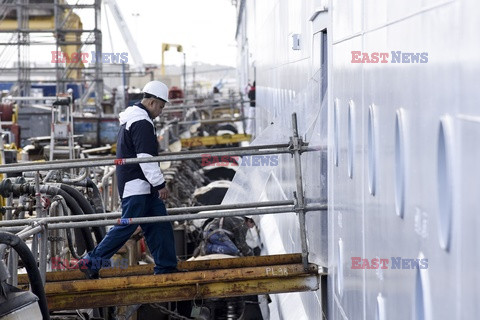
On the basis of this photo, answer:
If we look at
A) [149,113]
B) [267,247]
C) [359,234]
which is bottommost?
[267,247]

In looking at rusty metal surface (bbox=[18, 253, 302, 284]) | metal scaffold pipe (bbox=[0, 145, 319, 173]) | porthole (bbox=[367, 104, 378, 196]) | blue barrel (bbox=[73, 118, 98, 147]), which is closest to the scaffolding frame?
blue barrel (bbox=[73, 118, 98, 147])

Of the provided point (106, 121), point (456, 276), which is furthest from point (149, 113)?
point (106, 121)

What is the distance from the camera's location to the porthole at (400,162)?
4105mm

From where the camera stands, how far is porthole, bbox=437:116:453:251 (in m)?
3.18

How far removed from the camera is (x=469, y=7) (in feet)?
9.44

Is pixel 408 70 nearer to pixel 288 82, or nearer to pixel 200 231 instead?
pixel 288 82

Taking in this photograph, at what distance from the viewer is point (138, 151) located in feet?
28.7

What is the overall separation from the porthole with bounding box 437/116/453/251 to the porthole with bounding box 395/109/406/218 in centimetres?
67

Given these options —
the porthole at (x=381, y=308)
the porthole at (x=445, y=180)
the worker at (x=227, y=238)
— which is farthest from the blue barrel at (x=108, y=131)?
the porthole at (x=445, y=180)

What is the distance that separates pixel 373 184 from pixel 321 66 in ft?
11.8

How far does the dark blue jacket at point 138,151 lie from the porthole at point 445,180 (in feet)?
18.0

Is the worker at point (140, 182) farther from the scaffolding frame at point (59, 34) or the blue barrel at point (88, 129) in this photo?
the scaffolding frame at point (59, 34)

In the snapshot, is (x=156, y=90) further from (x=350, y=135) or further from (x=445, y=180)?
(x=445, y=180)

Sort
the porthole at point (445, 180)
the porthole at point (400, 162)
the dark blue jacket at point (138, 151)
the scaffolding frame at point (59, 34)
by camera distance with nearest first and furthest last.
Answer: the porthole at point (445, 180)
the porthole at point (400, 162)
the dark blue jacket at point (138, 151)
the scaffolding frame at point (59, 34)
